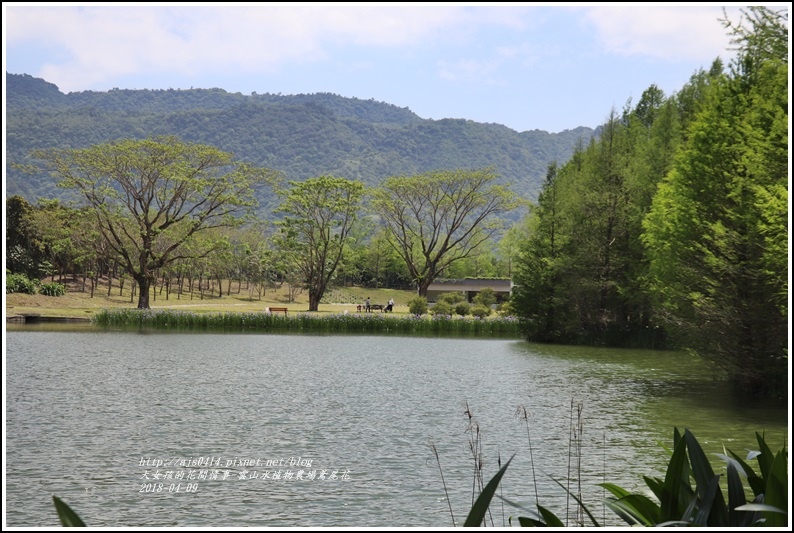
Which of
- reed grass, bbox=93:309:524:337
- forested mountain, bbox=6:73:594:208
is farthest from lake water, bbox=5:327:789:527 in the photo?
forested mountain, bbox=6:73:594:208

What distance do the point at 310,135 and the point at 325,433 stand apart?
171239 mm

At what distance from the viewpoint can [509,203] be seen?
60125 mm

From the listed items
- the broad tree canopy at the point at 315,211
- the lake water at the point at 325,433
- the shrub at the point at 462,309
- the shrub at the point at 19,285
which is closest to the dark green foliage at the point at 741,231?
the lake water at the point at 325,433

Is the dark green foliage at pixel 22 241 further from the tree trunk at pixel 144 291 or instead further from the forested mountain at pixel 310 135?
the forested mountain at pixel 310 135

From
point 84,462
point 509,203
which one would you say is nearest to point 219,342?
point 84,462

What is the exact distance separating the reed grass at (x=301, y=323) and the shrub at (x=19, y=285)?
9601 mm

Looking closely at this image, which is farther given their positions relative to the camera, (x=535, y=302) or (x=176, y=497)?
(x=535, y=302)

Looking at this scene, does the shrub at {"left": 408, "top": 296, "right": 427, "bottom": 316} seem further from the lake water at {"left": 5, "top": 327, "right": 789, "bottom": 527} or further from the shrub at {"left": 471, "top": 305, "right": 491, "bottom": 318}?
the lake water at {"left": 5, "top": 327, "right": 789, "bottom": 527}

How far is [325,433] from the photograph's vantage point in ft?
37.2

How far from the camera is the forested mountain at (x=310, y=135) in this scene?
516 feet

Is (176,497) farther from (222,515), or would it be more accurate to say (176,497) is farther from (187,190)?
(187,190)

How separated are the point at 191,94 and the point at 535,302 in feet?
567

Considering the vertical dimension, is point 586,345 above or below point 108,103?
below

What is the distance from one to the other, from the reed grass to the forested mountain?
4308 inches
